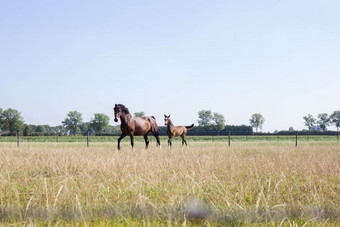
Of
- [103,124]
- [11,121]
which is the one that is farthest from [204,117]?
[11,121]

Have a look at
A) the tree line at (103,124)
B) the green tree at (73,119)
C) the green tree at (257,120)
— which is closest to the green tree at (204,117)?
the tree line at (103,124)

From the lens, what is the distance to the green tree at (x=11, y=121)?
368ft

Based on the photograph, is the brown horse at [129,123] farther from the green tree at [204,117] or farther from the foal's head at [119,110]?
the green tree at [204,117]

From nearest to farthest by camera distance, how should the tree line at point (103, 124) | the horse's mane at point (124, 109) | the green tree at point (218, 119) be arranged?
1. the horse's mane at point (124, 109)
2. the tree line at point (103, 124)
3. the green tree at point (218, 119)

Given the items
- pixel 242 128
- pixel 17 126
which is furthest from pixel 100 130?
pixel 242 128

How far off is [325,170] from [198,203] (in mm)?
4398

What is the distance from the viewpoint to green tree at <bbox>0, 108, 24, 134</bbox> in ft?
368

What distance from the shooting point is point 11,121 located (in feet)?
372

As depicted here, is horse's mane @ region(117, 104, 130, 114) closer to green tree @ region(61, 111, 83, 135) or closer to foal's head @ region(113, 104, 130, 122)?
foal's head @ region(113, 104, 130, 122)

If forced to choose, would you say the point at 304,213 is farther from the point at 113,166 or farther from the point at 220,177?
the point at 113,166

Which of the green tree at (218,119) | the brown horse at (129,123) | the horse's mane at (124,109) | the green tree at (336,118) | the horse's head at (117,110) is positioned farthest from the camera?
the green tree at (336,118)

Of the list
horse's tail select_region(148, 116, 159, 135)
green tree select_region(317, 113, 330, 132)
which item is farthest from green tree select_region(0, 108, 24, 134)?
green tree select_region(317, 113, 330, 132)

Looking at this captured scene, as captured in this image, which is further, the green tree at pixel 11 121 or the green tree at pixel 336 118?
the green tree at pixel 336 118

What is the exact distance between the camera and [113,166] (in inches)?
248
